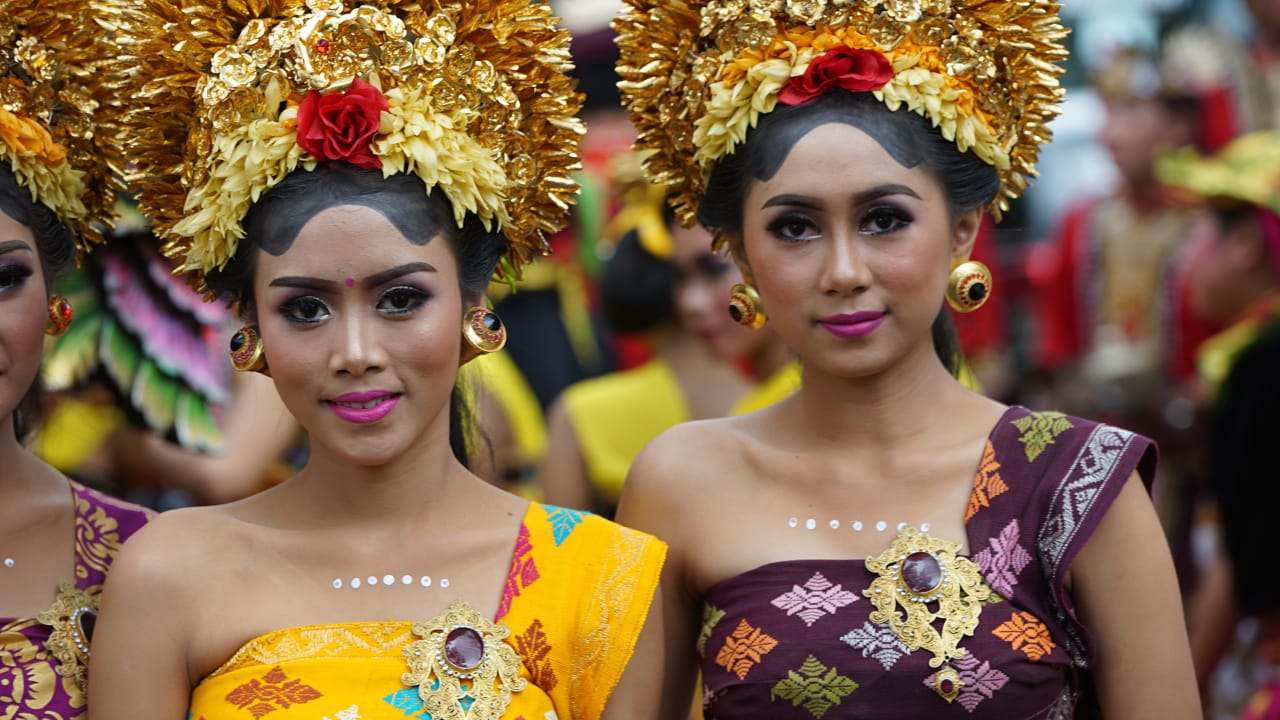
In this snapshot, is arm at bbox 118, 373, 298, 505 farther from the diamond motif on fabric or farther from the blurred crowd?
the diamond motif on fabric

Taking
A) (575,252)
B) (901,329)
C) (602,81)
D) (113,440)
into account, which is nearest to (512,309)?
(575,252)

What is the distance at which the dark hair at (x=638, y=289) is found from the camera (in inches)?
230

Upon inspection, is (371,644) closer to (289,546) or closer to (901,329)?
(289,546)

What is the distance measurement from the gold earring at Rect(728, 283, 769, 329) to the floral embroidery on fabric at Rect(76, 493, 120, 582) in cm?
130

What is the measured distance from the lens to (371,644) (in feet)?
10.3

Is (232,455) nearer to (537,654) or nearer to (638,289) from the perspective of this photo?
(638,289)

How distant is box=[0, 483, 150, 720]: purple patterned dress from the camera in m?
3.21

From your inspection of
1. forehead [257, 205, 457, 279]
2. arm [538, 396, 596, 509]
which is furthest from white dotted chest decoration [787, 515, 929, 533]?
arm [538, 396, 596, 509]

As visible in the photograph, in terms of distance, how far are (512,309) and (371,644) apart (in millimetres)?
5071

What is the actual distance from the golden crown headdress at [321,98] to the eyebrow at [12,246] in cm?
A: 23

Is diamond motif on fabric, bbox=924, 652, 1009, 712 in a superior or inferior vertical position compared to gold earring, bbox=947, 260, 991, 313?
inferior

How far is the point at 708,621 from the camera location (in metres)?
3.48

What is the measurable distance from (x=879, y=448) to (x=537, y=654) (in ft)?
2.68

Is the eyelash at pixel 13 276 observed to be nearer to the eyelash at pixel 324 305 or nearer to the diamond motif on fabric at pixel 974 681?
the eyelash at pixel 324 305
